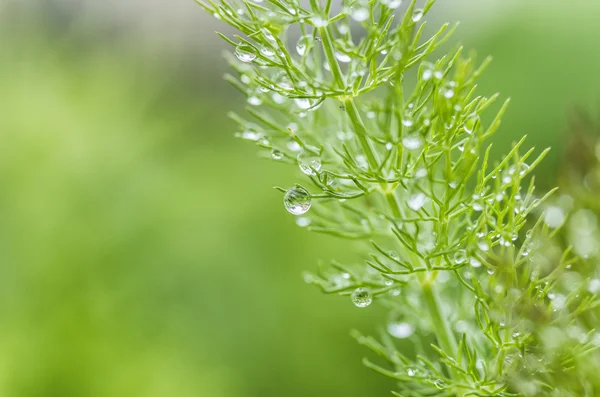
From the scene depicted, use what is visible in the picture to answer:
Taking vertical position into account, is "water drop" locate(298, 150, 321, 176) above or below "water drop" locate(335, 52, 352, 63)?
below

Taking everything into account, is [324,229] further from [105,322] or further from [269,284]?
[269,284]

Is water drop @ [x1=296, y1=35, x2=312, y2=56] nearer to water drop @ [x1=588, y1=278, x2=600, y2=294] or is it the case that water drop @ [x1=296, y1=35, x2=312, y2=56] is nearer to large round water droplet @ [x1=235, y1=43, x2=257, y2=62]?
large round water droplet @ [x1=235, y1=43, x2=257, y2=62]

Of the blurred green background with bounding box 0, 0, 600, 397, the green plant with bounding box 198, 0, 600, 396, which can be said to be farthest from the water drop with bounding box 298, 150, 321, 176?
the blurred green background with bounding box 0, 0, 600, 397

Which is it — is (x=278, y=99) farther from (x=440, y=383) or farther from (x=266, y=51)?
(x=440, y=383)

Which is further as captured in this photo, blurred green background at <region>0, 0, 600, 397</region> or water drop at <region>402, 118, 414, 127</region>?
blurred green background at <region>0, 0, 600, 397</region>

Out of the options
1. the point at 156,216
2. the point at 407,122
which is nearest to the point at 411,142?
the point at 407,122

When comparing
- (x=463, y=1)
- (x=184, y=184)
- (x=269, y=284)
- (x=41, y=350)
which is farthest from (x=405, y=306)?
(x=463, y=1)
